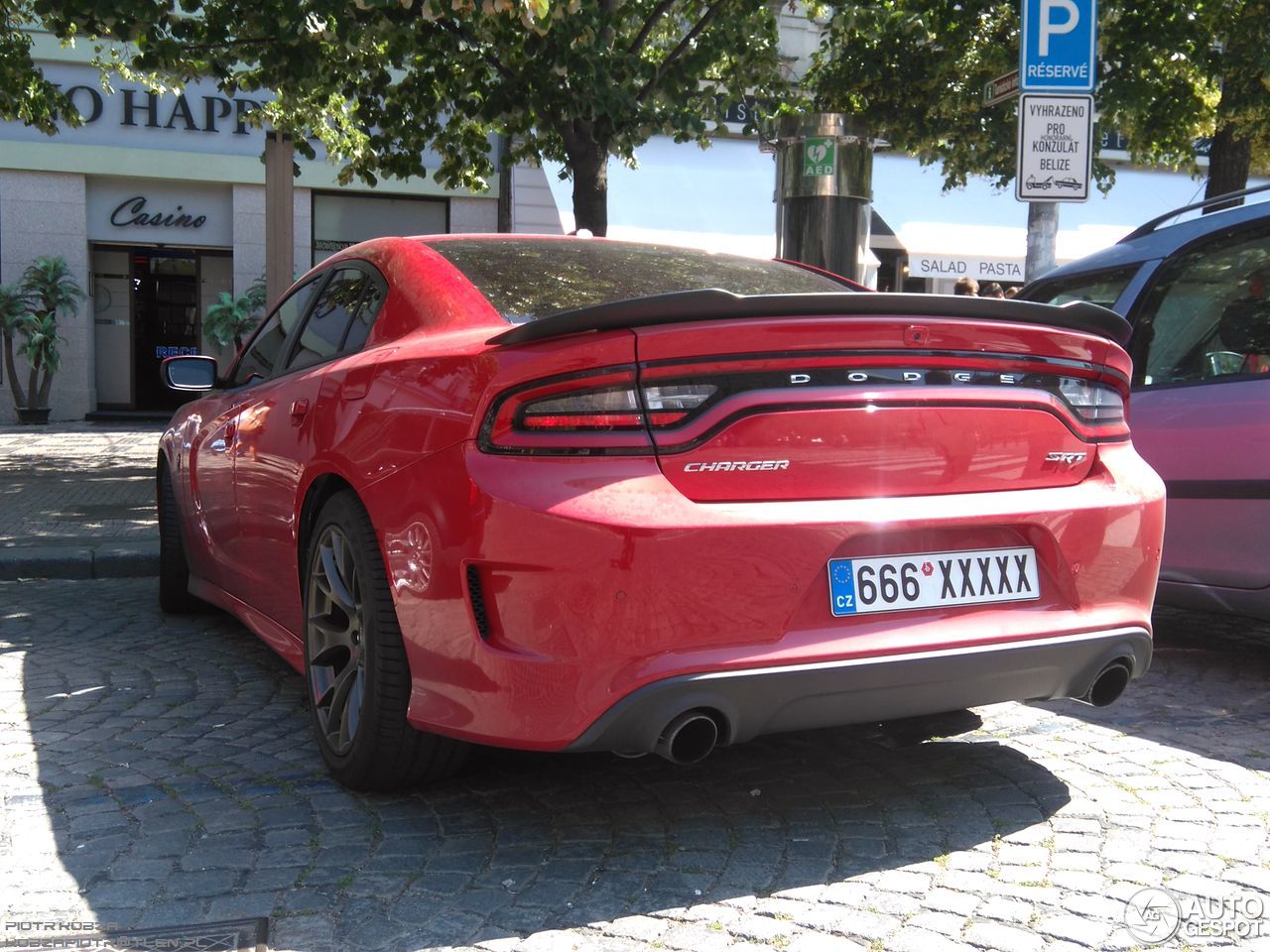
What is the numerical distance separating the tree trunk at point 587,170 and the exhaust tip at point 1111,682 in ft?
26.0

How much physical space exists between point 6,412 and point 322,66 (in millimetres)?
10469

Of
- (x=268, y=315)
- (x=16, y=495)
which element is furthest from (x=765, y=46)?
(x=268, y=315)

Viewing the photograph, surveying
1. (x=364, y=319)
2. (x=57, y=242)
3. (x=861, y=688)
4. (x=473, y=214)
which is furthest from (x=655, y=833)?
(x=57, y=242)

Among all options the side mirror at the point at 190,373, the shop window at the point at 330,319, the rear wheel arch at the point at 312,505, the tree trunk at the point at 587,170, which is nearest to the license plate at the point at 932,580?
the rear wheel arch at the point at 312,505

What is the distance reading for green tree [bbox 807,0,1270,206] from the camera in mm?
11562

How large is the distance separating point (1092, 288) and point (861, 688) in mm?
3350

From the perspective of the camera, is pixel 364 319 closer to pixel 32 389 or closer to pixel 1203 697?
pixel 1203 697

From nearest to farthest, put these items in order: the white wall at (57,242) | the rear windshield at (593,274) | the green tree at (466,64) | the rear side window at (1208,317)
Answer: the rear windshield at (593,274)
the rear side window at (1208,317)
the green tree at (466,64)
the white wall at (57,242)

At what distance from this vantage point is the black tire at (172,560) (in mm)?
5664

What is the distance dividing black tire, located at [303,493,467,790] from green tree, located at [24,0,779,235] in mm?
5474

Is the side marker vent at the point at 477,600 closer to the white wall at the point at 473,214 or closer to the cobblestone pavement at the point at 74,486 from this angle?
the cobblestone pavement at the point at 74,486

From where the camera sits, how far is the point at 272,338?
4719mm

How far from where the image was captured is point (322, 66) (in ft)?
36.1

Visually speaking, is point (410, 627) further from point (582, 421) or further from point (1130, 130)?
point (1130, 130)
